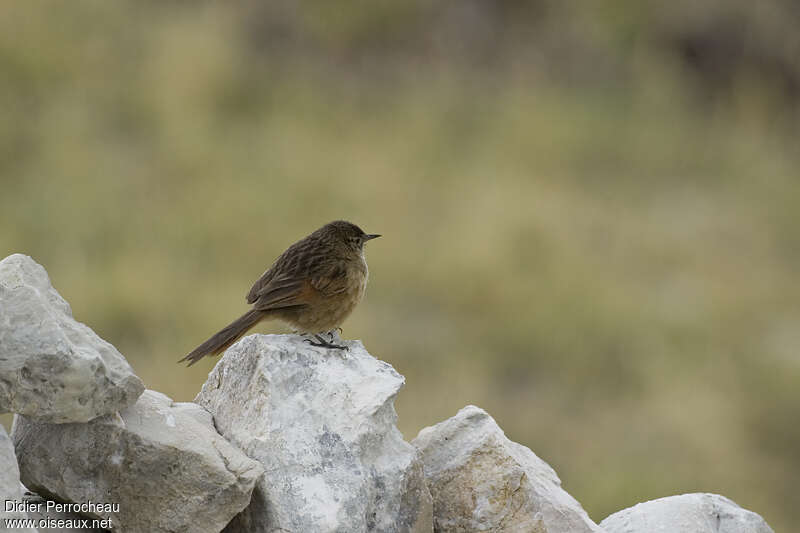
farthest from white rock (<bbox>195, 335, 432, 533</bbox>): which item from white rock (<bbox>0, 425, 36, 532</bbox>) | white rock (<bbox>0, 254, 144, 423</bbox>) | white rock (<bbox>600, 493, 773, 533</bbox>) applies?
white rock (<bbox>600, 493, 773, 533</bbox>)

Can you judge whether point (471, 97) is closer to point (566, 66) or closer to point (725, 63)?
point (566, 66)

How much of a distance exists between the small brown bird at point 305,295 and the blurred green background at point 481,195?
462cm

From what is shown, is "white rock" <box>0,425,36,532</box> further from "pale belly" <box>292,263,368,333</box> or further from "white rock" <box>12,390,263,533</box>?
"pale belly" <box>292,263,368,333</box>

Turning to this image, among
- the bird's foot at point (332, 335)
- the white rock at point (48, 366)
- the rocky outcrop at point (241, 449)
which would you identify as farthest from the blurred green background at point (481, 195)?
the white rock at point (48, 366)

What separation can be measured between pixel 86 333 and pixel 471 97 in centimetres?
1209

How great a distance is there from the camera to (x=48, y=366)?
3.87 metres

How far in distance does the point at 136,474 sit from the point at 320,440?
677 millimetres

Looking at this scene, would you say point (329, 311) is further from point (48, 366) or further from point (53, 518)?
point (48, 366)

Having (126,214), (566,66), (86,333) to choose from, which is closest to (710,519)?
(86,333)

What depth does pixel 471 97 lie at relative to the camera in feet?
51.8

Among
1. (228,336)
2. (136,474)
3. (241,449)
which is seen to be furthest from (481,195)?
(136,474)

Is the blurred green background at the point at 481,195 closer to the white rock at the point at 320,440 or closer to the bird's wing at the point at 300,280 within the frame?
the bird's wing at the point at 300,280

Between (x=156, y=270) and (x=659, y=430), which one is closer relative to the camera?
(x=659, y=430)

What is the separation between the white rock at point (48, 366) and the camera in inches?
152
